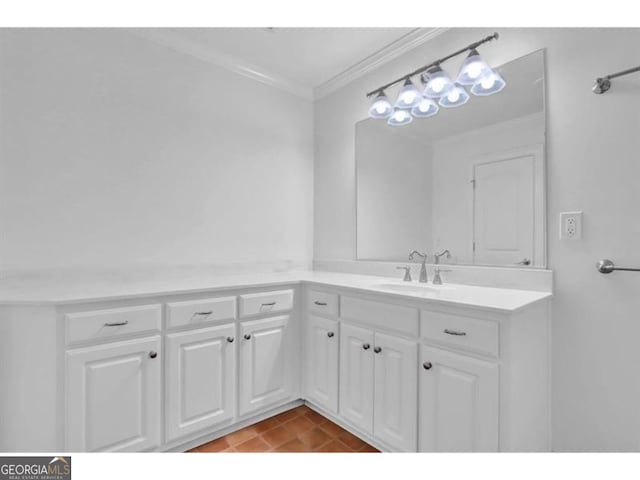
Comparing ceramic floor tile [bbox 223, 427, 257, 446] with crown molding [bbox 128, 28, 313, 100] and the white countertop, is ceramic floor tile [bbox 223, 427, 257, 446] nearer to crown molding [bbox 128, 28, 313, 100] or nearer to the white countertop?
the white countertop

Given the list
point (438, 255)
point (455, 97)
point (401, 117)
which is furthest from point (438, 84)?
point (438, 255)

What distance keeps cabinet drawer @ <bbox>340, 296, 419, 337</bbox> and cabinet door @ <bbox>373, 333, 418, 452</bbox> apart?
57 mm

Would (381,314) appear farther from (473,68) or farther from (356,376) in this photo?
(473,68)

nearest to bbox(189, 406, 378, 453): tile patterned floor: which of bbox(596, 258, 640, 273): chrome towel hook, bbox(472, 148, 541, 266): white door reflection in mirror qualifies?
bbox(472, 148, 541, 266): white door reflection in mirror

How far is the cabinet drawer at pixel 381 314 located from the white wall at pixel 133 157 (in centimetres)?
96

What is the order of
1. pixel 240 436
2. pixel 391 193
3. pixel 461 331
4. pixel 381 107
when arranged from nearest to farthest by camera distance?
pixel 461 331 → pixel 240 436 → pixel 381 107 → pixel 391 193

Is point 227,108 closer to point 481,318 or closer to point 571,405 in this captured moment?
point 481,318

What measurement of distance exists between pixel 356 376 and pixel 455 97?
5.52 feet

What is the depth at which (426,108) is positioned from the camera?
6.53ft

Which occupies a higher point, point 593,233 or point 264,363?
point 593,233

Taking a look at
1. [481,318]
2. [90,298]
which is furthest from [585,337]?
[90,298]

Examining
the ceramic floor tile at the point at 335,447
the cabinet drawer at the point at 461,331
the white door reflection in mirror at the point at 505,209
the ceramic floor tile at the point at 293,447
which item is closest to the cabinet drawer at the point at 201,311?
the ceramic floor tile at the point at 293,447

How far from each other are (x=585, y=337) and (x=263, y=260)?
1.94 meters

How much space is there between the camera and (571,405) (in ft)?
4.65
